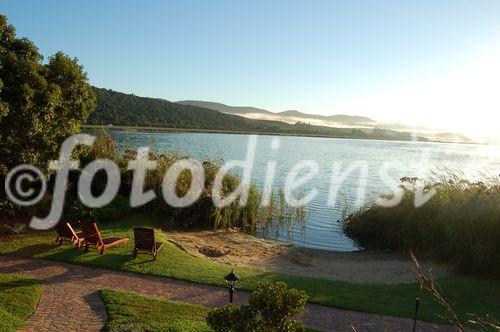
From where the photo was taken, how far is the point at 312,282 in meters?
11.3

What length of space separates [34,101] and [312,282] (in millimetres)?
9146

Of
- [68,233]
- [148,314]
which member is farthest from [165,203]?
[148,314]

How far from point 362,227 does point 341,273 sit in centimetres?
652

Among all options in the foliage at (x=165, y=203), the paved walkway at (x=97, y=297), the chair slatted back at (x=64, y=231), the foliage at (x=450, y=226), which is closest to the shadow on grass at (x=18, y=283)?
the paved walkway at (x=97, y=297)

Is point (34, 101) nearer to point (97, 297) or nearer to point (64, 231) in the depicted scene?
point (64, 231)

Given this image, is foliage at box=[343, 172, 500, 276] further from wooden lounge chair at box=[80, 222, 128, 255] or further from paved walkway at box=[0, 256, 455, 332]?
wooden lounge chair at box=[80, 222, 128, 255]

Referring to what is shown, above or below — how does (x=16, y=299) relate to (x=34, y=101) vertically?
below

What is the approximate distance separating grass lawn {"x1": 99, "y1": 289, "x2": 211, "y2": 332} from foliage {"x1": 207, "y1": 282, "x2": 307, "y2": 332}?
7.21ft

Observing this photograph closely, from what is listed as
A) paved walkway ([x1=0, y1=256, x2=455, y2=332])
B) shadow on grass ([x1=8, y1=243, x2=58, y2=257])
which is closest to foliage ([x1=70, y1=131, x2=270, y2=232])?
shadow on grass ([x1=8, y1=243, x2=58, y2=257])

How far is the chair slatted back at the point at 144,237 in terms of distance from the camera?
1171 cm

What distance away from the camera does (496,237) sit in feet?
44.0

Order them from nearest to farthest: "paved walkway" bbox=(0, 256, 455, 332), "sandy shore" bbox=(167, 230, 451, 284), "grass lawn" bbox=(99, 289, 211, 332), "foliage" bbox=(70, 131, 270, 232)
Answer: "grass lawn" bbox=(99, 289, 211, 332) → "paved walkway" bbox=(0, 256, 455, 332) → "sandy shore" bbox=(167, 230, 451, 284) → "foliage" bbox=(70, 131, 270, 232)

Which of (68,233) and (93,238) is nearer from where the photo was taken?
(93,238)

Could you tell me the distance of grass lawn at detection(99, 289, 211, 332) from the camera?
7633 millimetres
